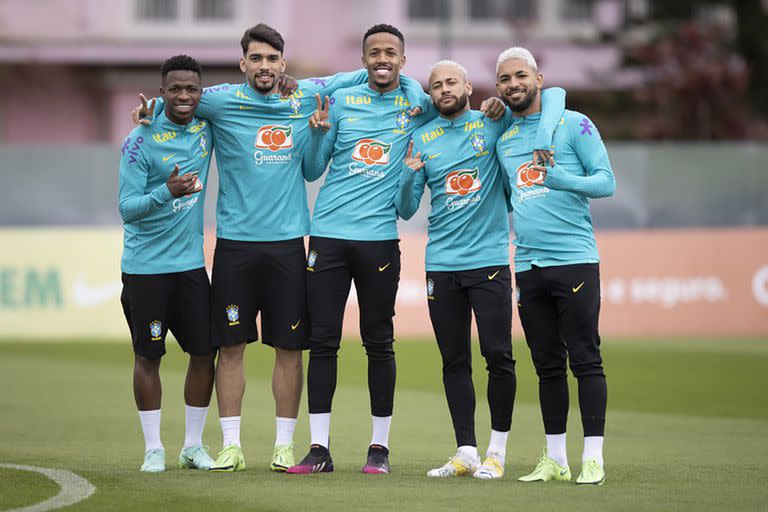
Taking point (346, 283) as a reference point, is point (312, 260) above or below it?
above

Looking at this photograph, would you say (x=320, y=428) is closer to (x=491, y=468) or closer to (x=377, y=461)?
(x=377, y=461)

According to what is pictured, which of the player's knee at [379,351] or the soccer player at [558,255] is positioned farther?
the player's knee at [379,351]

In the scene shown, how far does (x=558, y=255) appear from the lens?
8.24 metres

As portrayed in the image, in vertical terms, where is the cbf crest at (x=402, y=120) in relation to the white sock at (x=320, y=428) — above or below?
above

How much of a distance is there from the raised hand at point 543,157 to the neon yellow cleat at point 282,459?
7.34 ft

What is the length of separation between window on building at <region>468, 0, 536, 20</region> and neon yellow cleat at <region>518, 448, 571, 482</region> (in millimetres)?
24519

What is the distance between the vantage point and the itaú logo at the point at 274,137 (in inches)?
343

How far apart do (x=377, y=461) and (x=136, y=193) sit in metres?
2.10

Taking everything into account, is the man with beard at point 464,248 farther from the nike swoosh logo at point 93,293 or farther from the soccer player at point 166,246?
the nike swoosh logo at point 93,293

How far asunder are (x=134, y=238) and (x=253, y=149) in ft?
2.87

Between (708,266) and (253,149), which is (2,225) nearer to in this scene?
(708,266)

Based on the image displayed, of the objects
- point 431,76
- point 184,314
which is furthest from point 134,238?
point 431,76

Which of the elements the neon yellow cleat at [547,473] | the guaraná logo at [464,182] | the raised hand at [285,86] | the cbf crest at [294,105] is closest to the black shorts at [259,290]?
the cbf crest at [294,105]

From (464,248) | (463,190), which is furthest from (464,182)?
(464,248)
